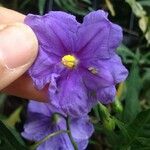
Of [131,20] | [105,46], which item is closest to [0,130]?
[105,46]

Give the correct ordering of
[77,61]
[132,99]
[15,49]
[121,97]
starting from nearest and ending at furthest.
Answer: [15,49]
[77,61]
[132,99]
[121,97]

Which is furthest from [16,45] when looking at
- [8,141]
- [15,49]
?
[8,141]

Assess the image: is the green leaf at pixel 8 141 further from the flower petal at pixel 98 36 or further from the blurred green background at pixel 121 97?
the flower petal at pixel 98 36

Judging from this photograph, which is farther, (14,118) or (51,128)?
(14,118)

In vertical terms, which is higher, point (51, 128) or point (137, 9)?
point (137, 9)

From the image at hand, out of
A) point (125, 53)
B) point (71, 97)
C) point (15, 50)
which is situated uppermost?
point (15, 50)

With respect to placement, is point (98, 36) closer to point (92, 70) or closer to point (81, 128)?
point (92, 70)

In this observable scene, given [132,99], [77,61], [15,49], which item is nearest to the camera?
[15,49]

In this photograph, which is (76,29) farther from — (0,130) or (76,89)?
(0,130)

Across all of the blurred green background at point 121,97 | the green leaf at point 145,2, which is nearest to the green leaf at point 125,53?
the blurred green background at point 121,97
